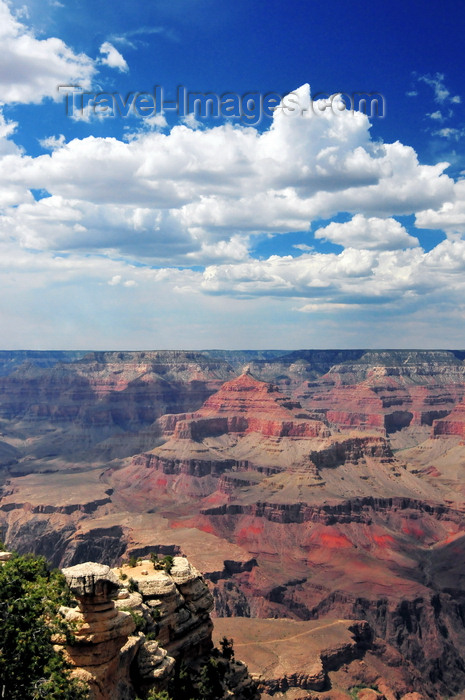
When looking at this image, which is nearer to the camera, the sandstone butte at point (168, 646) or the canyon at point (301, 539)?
the sandstone butte at point (168, 646)

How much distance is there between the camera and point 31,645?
86.0 ft

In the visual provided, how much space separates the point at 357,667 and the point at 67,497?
360ft

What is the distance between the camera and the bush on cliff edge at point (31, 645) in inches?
1003

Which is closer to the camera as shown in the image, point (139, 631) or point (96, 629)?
point (96, 629)

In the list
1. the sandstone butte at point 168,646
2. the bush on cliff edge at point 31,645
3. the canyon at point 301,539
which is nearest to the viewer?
the bush on cliff edge at point 31,645

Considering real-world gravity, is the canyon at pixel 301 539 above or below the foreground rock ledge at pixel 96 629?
below

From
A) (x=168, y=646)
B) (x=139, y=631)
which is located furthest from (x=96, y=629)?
(x=168, y=646)

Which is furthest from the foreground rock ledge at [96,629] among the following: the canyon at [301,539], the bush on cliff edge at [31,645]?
the canyon at [301,539]

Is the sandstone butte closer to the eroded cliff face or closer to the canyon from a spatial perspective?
the eroded cliff face

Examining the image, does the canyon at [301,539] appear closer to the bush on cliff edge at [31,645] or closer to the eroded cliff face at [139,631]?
the eroded cliff face at [139,631]

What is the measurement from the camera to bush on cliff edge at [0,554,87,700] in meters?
25.5

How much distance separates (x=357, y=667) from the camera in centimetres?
7219

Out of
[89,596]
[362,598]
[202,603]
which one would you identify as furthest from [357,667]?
[89,596]

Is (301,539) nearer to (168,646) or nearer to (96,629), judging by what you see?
(168,646)
